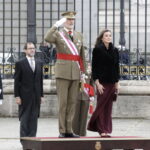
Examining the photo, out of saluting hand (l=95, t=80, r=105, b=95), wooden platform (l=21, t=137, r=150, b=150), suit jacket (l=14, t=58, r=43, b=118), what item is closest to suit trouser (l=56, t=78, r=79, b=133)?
saluting hand (l=95, t=80, r=105, b=95)

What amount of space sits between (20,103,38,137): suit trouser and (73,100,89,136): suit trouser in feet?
1.95

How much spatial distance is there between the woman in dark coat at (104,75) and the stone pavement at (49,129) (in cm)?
151

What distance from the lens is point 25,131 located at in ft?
42.0

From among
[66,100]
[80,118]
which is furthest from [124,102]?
[66,100]

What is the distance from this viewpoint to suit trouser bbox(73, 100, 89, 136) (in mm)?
12680

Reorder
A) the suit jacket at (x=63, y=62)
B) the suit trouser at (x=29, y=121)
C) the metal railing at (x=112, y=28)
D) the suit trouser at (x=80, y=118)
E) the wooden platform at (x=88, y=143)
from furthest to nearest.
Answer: the metal railing at (x=112, y=28) < the suit trouser at (x=29, y=121) < the suit trouser at (x=80, y=118) < the suit jacket at (x=63, y=62) < the wooden platform at (x=88, y=143)

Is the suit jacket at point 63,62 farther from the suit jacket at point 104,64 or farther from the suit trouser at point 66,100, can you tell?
the suit jacket at point 104,64

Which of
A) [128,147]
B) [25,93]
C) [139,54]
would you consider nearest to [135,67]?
[139,54]

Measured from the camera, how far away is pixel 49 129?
606 inches

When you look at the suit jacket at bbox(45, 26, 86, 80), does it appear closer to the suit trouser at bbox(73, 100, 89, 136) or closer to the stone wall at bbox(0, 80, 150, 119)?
the suit trouser at bbox(73, 100, 89, 136)

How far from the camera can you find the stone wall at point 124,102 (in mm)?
16969

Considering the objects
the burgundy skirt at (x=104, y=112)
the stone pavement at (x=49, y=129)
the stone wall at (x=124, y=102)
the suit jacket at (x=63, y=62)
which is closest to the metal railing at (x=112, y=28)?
the stone wall at (x=124, y=102)

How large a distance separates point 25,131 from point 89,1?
5.35m

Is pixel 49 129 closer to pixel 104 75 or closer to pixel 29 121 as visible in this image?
pixel 29 121
